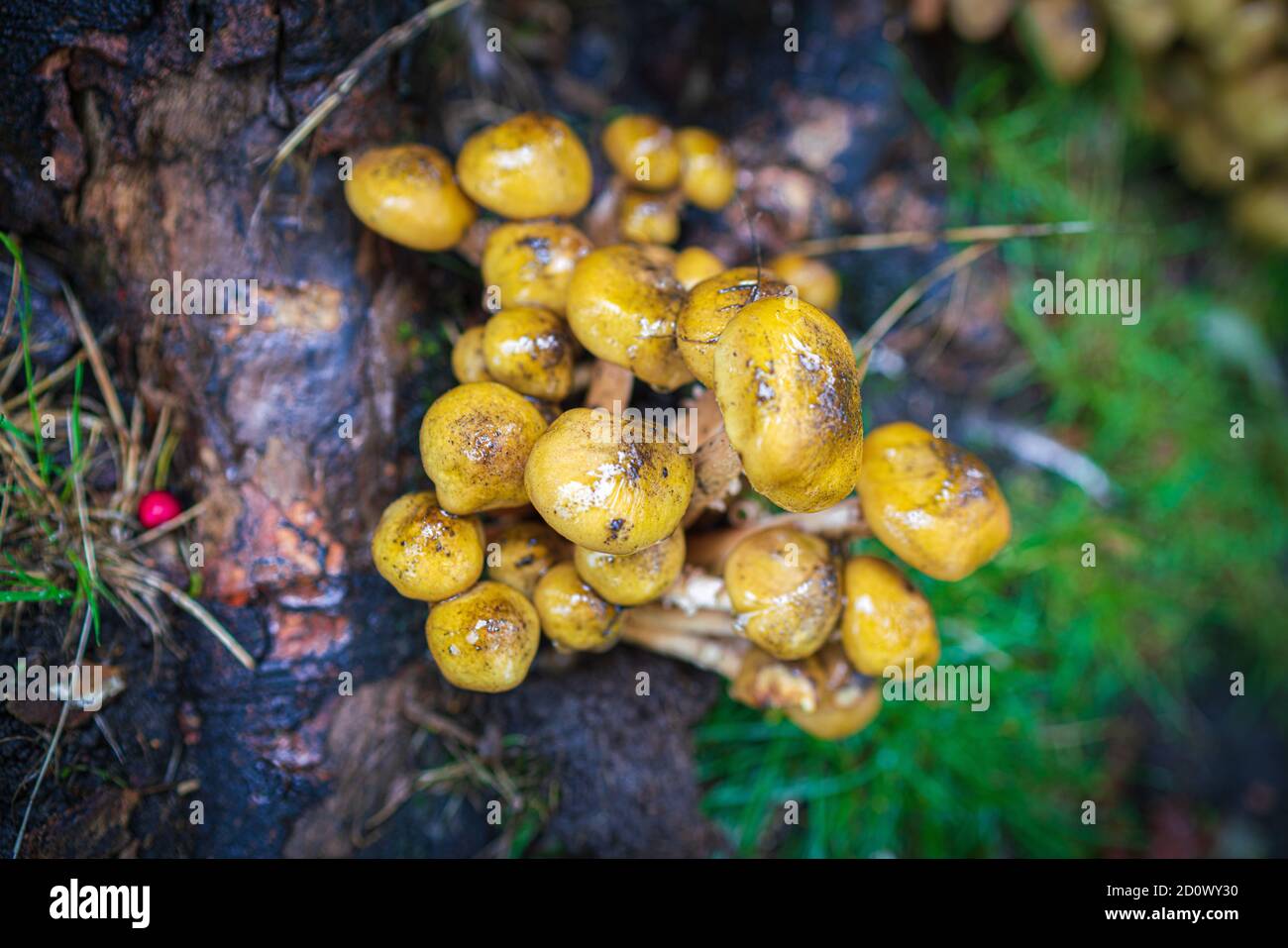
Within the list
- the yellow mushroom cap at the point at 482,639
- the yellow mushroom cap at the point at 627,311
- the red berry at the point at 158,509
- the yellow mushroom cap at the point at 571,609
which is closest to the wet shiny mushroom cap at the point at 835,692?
the yellow mushroom cap at the point at 571,609

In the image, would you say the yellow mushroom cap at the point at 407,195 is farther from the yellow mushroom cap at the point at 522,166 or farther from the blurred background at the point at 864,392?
the blurred background at the point at 864,392

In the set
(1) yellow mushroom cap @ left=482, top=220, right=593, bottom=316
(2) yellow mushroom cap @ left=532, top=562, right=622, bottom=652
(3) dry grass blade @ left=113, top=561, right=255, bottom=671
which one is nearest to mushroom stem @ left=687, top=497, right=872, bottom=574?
(2) yellow mushroom cap @ left=532, top=562, right=622, bottom=652

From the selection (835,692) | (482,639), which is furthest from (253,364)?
(835,692)

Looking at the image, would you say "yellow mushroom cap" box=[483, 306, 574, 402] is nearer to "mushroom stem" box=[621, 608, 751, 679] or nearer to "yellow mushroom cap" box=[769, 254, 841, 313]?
"mushroom stem" box=[621, 608, 751, 679]

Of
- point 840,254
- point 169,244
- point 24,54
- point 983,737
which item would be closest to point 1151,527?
point 983,737

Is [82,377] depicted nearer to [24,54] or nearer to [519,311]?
[24,54]
